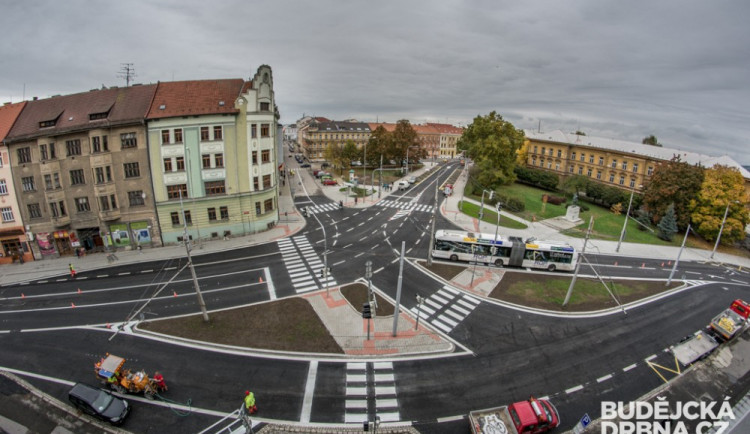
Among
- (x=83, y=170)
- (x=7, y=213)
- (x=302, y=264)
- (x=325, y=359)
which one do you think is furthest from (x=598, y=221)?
(x=7, y=213)

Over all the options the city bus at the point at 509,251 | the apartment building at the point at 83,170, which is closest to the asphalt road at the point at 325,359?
the city bus at the point at 509,251

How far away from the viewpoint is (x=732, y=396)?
69.9ft

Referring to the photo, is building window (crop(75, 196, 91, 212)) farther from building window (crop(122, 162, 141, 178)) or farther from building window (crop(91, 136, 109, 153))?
building window (crop(91, 136, 109, 153))

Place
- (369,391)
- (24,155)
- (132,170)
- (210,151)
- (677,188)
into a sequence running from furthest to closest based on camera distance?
(677,188) → (210,151) → (132,170) → (24,155) → (369,391)

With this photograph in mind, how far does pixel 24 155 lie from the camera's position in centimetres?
3609

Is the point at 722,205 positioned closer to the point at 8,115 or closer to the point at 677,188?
the point at 677,188

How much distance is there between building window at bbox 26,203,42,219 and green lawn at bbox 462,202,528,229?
58.0 m

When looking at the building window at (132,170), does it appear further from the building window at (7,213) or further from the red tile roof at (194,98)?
the building window at (7,213)

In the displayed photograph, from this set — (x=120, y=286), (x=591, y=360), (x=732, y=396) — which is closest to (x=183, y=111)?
Answer: (x=120, y=286)

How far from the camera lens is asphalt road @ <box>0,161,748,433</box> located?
62.8 feet

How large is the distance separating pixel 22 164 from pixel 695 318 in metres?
69.8

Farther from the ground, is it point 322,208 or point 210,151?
point 210,151

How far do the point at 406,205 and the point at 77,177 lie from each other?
47366 mm

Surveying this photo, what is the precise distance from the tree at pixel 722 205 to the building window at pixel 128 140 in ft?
253
